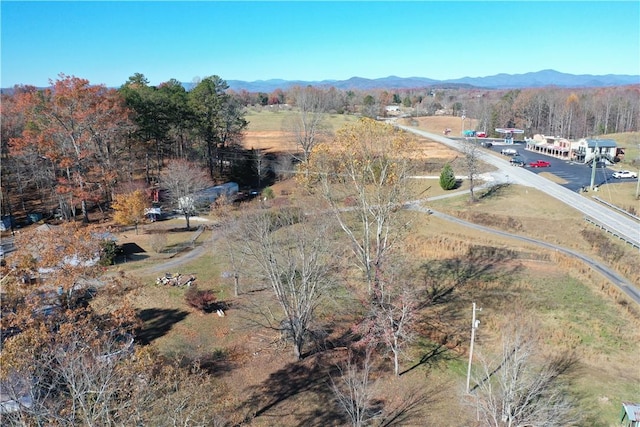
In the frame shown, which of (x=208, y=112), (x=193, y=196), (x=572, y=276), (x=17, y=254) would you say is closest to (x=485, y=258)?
(x=572, y=276)

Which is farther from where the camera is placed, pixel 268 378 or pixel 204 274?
pixel 204 274

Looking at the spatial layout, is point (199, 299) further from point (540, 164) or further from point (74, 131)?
point (540, 164)

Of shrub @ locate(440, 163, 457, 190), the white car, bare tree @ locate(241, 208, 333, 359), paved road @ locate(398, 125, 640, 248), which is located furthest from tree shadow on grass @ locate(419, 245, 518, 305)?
the white car

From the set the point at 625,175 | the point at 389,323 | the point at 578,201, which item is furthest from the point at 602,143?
the point at 389,323

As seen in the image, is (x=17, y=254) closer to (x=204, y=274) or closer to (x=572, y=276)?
(x=204, y=274)

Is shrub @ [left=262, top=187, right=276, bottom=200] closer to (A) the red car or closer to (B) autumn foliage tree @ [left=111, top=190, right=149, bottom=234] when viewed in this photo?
(B) autumn foliage tree @ [left=111, top=190, right=149, bottom=234]

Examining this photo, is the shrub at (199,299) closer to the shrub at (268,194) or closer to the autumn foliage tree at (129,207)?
the autumn foliage tree at (129,207)
